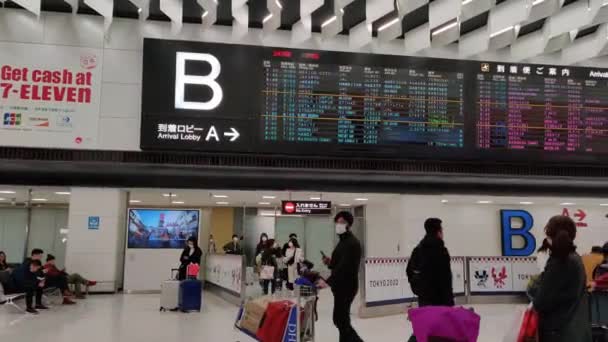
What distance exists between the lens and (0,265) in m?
11.4

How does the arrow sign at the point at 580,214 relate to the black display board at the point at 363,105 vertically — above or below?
below

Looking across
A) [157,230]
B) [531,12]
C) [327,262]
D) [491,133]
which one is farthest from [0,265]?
[531,12]

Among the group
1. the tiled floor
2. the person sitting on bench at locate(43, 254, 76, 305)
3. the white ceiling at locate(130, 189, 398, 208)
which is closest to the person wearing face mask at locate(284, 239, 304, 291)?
the white ceiling at locate(130, 189, 398, 208)

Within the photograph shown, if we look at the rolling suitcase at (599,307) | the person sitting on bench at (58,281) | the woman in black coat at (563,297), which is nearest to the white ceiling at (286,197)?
the person sitting on bench at (58,281)

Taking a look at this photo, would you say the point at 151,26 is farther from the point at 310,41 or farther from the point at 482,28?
the point at 482,28

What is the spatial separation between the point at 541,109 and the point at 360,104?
9.67 feet

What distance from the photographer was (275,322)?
4.55m

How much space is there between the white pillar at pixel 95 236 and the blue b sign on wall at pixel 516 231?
10.5 m

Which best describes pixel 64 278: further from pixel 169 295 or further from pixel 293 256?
pixel 293 256

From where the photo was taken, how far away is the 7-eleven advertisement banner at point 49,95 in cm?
859

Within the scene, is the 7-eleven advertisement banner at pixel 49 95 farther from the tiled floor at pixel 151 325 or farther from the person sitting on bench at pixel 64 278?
the person sitting on bench at pixel 64 278

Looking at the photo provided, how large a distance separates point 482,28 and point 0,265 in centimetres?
1081

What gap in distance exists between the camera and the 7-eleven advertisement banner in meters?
8.59

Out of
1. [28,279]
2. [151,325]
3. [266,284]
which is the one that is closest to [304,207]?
[266,284]
